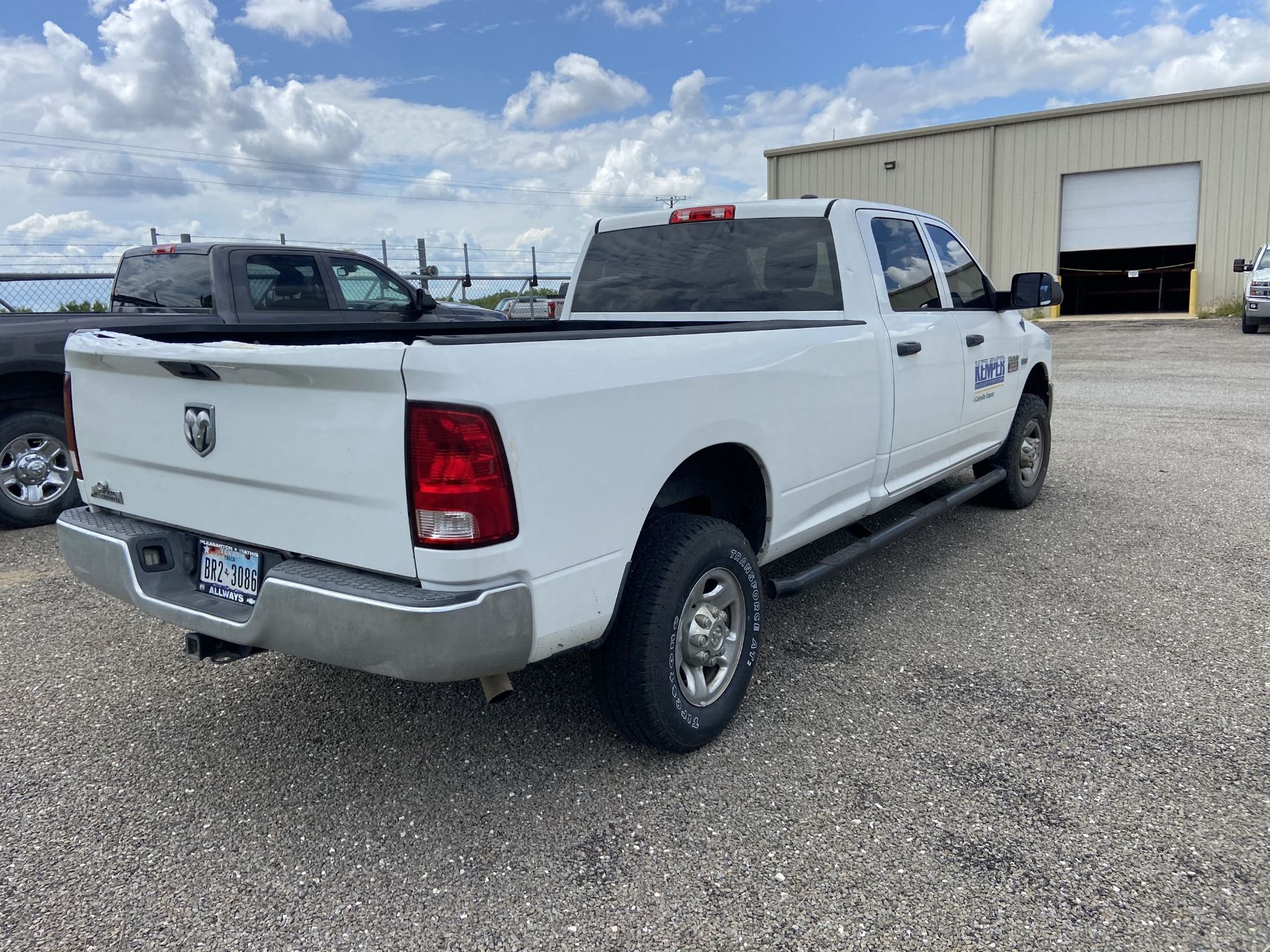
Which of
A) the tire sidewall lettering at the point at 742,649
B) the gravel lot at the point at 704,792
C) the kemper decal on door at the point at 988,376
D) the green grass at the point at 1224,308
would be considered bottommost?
the gravel lot at the point at 704,792

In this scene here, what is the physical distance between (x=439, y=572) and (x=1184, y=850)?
2139 millimetres

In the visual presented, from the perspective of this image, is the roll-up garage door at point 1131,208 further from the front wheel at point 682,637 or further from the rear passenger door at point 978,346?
the front wheel at point 682,637

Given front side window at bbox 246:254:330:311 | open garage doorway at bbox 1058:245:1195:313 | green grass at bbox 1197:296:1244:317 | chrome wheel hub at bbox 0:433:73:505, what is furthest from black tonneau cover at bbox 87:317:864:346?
open garage doorway at bbox 1058:245:1195:313

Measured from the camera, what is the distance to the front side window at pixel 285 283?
6.84 metres

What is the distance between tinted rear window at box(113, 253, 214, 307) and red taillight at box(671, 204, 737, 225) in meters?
3.78

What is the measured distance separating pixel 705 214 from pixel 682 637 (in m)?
2.28

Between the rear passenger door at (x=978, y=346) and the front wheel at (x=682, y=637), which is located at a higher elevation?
the rear passenger door at (x=978, y=346)

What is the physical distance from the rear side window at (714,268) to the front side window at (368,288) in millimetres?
3378

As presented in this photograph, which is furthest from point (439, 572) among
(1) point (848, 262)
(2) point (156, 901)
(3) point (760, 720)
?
(1) point (848, 262)

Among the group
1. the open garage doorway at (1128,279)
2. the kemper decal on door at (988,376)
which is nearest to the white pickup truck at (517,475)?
the kemper decal on door at (988,376)

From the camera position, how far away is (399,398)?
2289mm

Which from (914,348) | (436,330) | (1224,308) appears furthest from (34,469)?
(1224,308)

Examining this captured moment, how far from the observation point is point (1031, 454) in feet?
20.2

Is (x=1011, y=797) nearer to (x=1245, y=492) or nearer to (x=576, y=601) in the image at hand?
(x=576, y=601)
